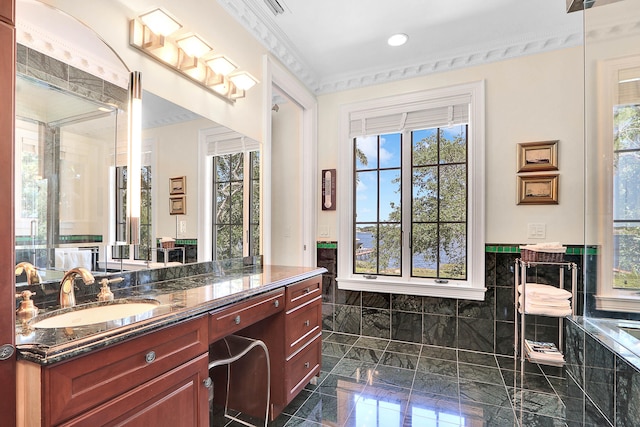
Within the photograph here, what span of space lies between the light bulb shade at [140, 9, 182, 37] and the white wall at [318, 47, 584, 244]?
235 centimetres

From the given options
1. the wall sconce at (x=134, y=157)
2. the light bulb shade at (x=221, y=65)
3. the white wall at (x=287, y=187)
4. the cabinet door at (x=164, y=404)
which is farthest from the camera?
the white wall at (x=287, y=187)

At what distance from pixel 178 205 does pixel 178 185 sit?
12 centimetres

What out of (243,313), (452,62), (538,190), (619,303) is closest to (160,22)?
(243,313)

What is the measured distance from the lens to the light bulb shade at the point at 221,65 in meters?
2.00

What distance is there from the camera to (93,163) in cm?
143

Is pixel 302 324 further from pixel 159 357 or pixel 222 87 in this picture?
pixel 222 87

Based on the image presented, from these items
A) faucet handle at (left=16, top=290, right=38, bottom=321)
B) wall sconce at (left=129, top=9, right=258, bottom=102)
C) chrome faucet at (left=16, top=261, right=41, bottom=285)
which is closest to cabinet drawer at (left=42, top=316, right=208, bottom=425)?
faucet handle at (left=16, top=290, right=38, bottom=321)

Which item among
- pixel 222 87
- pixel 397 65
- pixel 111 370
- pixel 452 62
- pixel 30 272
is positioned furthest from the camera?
pixel 397 65

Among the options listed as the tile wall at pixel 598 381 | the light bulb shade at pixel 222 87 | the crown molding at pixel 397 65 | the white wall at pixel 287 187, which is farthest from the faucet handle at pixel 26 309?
the white wall at pixel 287 187

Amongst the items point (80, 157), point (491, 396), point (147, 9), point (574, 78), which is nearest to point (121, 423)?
point (80, 157)

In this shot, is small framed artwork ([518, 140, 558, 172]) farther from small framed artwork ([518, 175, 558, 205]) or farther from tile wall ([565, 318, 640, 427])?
tile wall ([565, 318, 640, 427])

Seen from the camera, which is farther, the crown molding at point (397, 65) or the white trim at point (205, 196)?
the crown molding at point (397, 65)

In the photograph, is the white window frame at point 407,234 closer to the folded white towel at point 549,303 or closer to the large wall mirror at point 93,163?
the folded white towel at point 549,303

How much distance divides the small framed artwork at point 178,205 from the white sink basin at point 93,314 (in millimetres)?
655
